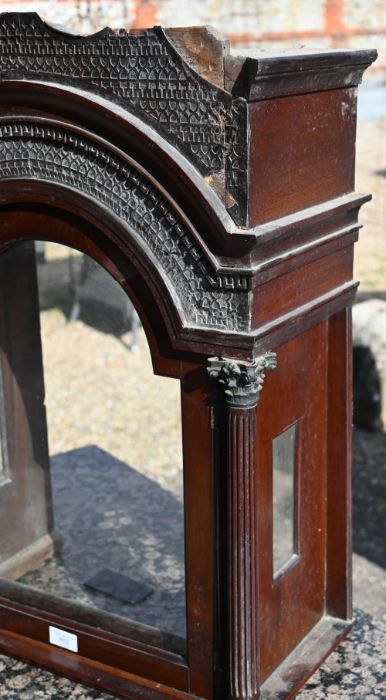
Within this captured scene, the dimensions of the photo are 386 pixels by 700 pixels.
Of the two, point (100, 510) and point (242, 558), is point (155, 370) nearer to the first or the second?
point (242, 558)

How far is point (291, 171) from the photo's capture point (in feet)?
6.89

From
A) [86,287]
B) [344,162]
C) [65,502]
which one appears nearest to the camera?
[344,162]

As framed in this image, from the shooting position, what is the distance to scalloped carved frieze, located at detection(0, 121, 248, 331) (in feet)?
6.71

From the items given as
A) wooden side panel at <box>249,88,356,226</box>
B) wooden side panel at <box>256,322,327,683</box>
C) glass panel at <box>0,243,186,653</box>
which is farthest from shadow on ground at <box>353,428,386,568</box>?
wooden side panel at <box>249,88,356,226</box>

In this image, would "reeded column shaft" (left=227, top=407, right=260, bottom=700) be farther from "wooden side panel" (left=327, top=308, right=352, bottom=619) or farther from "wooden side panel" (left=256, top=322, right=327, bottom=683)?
"wooden side panel" (left=327, top=308, right=352, bottom=619)

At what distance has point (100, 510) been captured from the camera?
10.1 feet

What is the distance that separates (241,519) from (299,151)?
85cm

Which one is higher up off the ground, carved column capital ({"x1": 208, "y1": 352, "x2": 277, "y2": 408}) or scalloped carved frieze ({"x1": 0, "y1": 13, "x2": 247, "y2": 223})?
scalloped carved frieze ({"x1": 0, "y1": 13, "x2": 247, "y2": 223})

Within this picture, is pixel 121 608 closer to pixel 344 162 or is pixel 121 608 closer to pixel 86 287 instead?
pixel 86 287

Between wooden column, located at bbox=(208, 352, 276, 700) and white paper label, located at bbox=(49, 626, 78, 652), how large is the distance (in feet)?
1.64

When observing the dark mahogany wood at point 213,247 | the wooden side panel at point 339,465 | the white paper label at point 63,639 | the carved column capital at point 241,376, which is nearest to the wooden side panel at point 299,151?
the dark mahogany wood at point 213,247

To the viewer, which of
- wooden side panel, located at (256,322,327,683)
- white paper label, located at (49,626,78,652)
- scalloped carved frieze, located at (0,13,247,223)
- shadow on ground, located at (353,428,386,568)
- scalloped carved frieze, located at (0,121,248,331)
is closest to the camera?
scalloped carved frieze, located at (0,13,247,223)

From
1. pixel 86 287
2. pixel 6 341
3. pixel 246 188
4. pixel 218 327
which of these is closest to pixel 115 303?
pixel 86 287

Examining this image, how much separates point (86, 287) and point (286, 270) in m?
0.77
